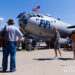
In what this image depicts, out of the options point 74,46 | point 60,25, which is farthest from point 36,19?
point 74,46

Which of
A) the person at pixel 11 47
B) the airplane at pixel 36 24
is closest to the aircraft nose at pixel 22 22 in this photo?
the airplane at pixel 36 24

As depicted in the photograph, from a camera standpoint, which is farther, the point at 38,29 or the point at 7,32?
the point at 38,29

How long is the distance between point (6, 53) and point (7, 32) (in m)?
0.66

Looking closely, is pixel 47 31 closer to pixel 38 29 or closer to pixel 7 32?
pixel 38 29

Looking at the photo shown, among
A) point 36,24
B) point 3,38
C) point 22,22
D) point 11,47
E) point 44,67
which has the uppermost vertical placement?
point 22,22

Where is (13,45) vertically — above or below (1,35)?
below

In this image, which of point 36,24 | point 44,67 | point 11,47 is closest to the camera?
point 11,47

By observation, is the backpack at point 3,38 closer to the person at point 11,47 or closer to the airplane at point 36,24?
the person at point 11,47

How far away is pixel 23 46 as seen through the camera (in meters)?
14.5

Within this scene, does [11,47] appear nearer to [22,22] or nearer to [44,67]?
[44,67]

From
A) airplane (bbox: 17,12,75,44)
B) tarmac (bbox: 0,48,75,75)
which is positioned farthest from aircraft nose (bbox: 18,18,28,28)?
tarmac (bbox: 0,48,75,75)

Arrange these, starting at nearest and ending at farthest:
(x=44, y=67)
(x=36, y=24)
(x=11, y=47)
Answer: (x=11, y=47)
(x=44, y=67)
(x=36, y=24)

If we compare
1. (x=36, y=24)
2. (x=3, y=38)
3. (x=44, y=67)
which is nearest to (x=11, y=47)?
(x=3, y=38)

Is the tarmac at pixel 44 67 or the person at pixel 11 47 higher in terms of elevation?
the person at pixel 11 47
